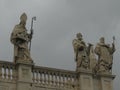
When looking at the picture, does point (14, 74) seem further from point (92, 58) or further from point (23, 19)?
point (92, 58)

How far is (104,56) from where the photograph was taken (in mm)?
24797

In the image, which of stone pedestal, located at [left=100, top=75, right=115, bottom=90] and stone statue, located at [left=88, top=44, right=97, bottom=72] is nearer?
stone pedestal, located at [left=100, top=75, right=115, bottom=90]

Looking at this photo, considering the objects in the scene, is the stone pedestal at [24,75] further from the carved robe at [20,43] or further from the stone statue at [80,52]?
the stone statue at [80,52]

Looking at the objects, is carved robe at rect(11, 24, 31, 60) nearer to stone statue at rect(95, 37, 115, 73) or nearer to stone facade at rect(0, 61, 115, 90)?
stone facade at rect(0, 61, 115, 90)

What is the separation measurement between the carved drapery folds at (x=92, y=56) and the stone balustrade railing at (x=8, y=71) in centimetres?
330

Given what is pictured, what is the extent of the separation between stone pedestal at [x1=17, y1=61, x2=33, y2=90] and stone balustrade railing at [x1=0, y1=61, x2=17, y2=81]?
0.28 m

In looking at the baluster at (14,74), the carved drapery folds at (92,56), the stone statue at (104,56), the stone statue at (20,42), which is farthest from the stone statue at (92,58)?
the baluster at (14,74)

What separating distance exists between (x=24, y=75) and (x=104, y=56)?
14.9 ft

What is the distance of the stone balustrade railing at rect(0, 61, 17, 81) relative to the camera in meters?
22.4

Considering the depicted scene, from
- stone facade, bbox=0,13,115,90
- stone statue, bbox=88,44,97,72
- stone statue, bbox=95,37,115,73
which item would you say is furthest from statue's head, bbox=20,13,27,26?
stone statue, bbox=95,37,115,73

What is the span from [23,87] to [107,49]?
526cm

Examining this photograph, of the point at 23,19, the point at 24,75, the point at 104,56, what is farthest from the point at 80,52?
the point at 24,75

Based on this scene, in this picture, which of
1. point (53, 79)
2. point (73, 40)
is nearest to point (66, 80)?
point (53, 79)

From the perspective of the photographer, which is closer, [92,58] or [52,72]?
[52,72]
